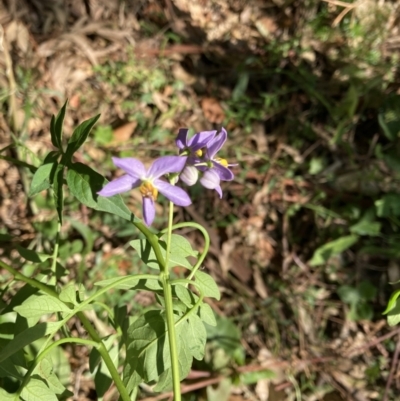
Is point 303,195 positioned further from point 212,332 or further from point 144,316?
point 144,316

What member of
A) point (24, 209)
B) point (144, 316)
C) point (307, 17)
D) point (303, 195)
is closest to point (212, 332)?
point (303, 195)

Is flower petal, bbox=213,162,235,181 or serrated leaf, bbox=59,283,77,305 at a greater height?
flower petal, bbox=213,162,235,181

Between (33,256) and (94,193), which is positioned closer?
(94,193)

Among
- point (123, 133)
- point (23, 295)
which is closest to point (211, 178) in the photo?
point (23, 295)

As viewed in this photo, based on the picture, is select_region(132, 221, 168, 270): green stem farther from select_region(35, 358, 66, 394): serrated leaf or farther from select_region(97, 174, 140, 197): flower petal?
select_region(35, 358, 66, 394): serrated leaf

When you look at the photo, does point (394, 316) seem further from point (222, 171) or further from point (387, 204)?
point (387, 204)

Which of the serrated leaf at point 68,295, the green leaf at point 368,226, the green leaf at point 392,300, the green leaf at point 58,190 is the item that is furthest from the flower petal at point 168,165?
the green leaf at point 368,226

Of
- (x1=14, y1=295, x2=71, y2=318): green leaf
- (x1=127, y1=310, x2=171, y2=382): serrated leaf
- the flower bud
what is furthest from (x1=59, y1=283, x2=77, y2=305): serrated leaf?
the flower bud
